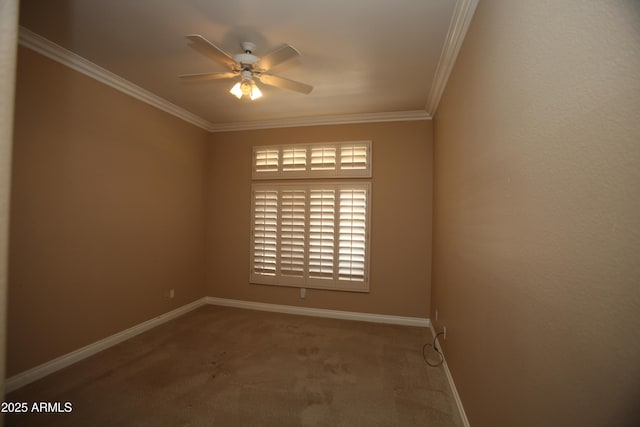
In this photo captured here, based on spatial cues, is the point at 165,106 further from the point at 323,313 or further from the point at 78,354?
the point at 323,313

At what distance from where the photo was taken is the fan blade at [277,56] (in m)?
1.80

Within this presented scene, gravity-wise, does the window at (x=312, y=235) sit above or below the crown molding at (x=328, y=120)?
below

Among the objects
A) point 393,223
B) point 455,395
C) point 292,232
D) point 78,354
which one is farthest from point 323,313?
point 78,354

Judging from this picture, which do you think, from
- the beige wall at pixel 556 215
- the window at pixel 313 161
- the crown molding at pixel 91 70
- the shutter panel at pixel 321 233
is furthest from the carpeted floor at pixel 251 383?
the crown molding at pixel 91 70

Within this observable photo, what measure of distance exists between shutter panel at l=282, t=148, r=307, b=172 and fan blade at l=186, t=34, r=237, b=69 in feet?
5.75

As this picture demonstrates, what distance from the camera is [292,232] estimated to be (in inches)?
147

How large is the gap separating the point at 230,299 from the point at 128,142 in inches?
96.4

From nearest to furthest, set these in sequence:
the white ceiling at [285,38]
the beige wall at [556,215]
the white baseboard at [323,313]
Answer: the beige wall at [556,215]
the white ceiling at [285,38]
the white baseboard at [323,313]

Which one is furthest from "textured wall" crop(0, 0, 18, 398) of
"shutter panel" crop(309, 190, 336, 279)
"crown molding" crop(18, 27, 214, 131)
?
"shutter panel" crop(309, 190, 336, 279)

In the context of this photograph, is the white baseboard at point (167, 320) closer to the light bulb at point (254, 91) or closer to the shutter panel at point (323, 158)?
the shutter panel at point (323, 158)

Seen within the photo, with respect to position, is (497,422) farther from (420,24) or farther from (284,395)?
(420,24)

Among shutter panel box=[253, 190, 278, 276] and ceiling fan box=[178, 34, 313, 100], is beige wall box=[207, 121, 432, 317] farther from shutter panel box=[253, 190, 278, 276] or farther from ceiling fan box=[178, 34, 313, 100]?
ceiling fan box=[178, 34, 313, 100]

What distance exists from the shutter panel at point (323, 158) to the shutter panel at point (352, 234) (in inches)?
16.6

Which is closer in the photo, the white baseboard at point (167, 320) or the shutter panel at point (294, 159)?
the white baseboard at point (167, 320)
